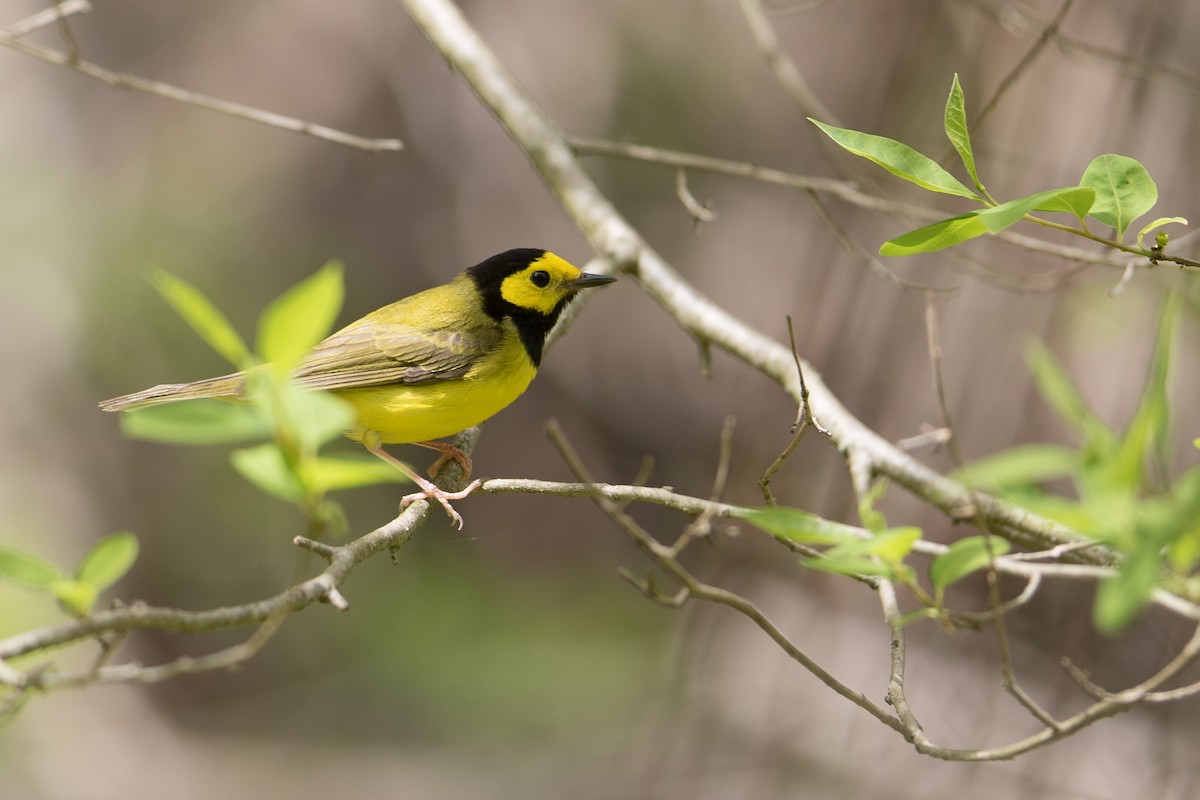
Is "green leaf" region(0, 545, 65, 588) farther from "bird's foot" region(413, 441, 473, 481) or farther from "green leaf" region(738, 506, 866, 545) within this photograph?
"bird's foot" region(413, 441, 473, 481)

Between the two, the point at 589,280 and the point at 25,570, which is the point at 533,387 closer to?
the point at 589,280

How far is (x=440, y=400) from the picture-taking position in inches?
175

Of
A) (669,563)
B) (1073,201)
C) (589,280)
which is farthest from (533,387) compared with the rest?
(1073,201)

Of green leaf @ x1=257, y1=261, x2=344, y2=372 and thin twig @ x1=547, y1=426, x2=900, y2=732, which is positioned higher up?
green leaf @ x1=257, y1=261, x2=344, y2=372

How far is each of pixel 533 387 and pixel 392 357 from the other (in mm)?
5021

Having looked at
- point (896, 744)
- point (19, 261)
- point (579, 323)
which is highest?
point (579, 323)

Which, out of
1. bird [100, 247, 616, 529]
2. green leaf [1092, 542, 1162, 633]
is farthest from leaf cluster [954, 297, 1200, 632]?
bird [100, 247, 616, 529]

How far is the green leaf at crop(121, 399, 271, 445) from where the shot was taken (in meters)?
1.24

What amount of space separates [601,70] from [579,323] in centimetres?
225

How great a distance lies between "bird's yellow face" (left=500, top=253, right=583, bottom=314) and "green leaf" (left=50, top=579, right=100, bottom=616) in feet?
10.9

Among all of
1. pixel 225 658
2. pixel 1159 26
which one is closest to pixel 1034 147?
pixel 1159 26

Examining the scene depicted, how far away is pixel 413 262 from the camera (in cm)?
959

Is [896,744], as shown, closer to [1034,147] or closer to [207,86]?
[1034,147]

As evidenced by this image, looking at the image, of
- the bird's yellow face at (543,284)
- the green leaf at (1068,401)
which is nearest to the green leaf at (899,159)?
the green leaf at (1068,401)
